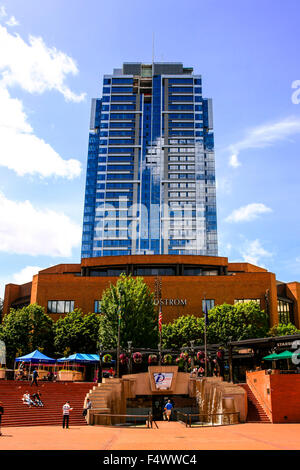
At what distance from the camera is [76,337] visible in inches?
2229

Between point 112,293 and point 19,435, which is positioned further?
point 112,293

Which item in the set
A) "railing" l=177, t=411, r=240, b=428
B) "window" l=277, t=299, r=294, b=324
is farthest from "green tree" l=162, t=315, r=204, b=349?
"railing" l=177, t=411, r=240, b=428

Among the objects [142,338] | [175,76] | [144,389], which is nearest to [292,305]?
[142,338]

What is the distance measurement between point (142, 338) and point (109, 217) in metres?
99.3

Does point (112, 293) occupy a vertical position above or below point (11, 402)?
above

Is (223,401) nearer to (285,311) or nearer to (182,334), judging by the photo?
(182,334)

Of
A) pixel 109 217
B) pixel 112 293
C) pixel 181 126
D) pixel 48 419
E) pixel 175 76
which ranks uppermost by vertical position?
pixel 175 76

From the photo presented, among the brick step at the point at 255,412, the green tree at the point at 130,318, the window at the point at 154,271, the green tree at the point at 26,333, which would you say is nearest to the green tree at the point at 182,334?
the green tree at the point at 130,318

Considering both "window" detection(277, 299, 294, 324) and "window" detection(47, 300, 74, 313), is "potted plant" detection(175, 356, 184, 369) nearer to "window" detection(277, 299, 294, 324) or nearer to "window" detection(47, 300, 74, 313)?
"window" detection(47, 300, 74, 313)

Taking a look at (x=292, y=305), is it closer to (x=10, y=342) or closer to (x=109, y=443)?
(x=10, y=342)

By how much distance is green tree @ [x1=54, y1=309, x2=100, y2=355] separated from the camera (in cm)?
5675

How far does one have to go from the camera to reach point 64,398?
31.0m

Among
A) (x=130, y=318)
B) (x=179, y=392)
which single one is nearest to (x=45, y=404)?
(x=179, y=392)

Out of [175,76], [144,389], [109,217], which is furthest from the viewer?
[175,76]
